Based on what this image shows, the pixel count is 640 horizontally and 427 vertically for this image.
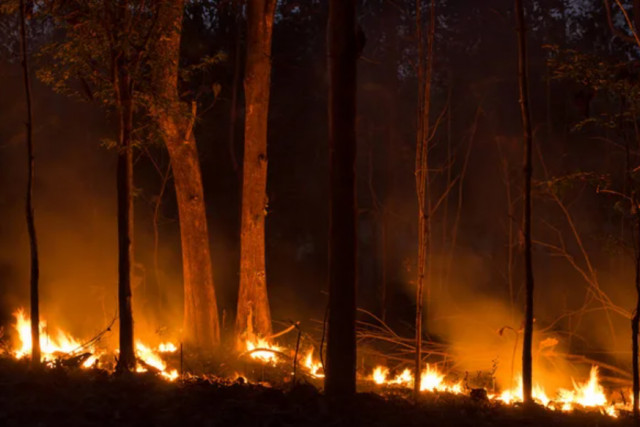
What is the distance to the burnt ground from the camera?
5.48 m

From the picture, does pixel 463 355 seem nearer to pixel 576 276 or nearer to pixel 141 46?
pixel 141 46

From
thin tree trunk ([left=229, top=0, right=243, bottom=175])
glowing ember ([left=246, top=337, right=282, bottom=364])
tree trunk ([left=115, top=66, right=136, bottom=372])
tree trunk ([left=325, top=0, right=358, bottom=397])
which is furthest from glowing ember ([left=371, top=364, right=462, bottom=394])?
thin tree trunk ([left=229, top=0, right=243, bottom=175])

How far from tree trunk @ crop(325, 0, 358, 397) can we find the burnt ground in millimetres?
421

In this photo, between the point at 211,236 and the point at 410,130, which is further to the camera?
the point at 410,130

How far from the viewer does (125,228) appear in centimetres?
806

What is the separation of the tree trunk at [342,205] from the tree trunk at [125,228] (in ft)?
9.95

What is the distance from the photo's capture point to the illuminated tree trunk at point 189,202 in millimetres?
10406

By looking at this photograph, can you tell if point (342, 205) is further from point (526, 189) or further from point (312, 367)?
point (312, 367)

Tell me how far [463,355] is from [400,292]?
54.9ft

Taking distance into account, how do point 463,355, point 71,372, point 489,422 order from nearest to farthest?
1. point 489,422
2. point 71,372
3. point 463,355

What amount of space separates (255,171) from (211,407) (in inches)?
263

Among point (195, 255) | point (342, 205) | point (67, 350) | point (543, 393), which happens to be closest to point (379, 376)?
Result: point (543, 393)

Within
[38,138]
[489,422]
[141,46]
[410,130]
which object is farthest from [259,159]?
[410,130]

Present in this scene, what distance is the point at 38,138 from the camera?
23.5 metres
